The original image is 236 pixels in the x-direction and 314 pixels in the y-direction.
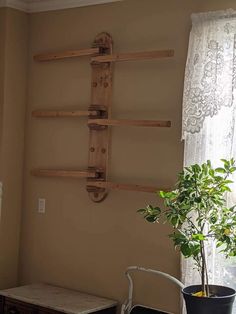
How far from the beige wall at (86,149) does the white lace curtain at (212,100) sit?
6.7 inches

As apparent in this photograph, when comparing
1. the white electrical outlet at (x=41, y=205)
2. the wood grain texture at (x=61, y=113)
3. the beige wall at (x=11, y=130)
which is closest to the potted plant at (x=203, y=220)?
the wood grain texture at (x=61, y=113)

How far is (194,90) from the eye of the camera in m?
3.79

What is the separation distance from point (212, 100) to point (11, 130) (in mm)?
1772

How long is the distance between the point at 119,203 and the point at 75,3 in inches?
59.9

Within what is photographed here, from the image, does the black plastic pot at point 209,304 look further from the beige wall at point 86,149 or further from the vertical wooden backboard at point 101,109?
the vertical wooden backboard at point 101,109

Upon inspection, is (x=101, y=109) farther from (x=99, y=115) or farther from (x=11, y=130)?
(x=11, y=130)

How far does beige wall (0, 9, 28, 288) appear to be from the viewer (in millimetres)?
4758

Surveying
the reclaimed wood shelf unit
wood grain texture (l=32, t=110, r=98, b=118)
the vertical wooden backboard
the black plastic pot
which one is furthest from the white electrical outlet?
the black plastic pot

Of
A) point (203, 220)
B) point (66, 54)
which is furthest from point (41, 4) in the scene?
point (203, 220)

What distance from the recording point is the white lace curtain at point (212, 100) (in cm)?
366

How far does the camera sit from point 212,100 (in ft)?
12.2

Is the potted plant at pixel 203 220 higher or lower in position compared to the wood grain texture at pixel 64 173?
lower

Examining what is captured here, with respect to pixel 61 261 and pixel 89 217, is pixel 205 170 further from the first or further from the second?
pixel 61 261

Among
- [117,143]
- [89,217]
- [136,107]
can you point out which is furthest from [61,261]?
[136,107]
